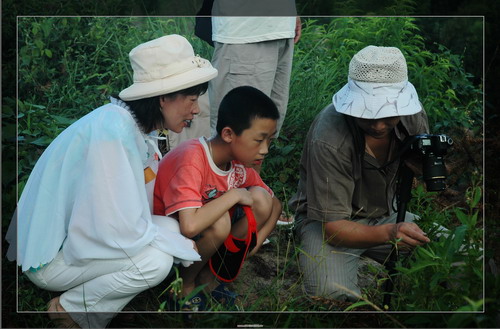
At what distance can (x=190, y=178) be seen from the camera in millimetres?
3738

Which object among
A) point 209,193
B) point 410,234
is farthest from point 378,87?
point 209,193

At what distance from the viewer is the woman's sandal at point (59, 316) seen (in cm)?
375

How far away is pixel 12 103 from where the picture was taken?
4.24 metres

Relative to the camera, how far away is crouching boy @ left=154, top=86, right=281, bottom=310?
3738mm

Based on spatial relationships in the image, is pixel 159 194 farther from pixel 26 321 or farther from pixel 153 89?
pixel 26 321

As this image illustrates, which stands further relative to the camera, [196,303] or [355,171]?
[355,171]

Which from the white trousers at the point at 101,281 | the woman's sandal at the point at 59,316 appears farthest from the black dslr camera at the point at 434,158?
the woman's sandal at the point at 59,316

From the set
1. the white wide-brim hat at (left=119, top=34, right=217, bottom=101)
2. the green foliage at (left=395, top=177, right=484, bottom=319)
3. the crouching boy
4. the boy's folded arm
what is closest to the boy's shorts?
the crouching boy

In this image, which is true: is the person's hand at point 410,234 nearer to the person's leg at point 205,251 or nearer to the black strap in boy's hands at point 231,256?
the black strap in boy's hands at point 231,256

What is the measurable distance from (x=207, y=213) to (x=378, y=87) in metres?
0.92

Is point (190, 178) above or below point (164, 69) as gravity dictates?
below

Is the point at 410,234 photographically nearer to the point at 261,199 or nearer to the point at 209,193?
the point at 261,199

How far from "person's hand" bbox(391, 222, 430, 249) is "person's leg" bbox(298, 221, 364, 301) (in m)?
0.30

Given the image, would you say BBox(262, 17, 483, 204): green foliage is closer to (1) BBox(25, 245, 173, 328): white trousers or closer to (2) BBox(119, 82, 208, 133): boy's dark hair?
(2) BBox(119, 82, 208, 133): boy's dark hair
